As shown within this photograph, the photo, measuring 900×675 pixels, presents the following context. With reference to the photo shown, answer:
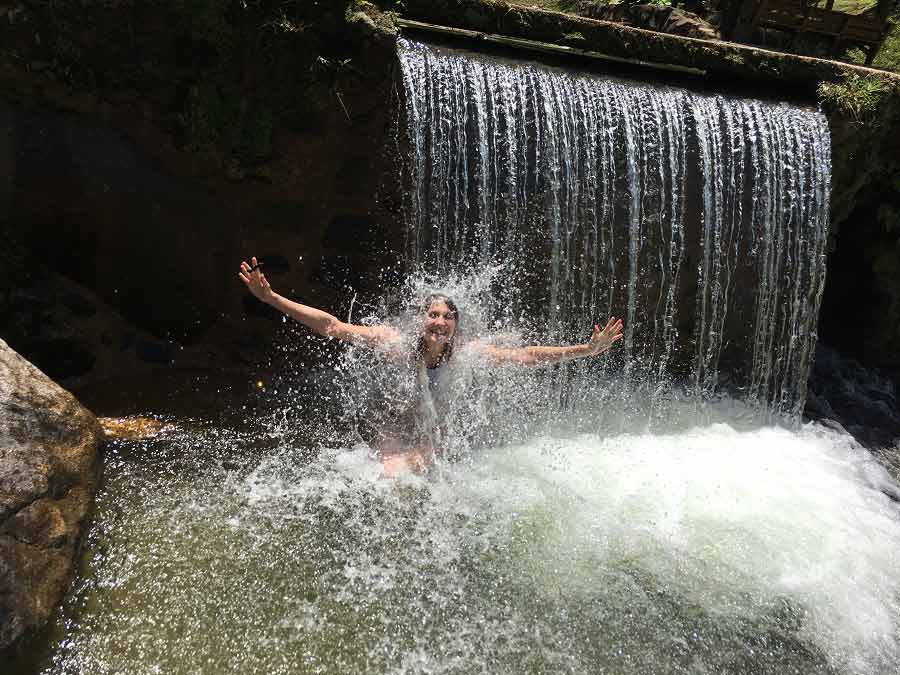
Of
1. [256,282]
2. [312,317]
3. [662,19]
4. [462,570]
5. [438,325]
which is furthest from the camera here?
[662,19]

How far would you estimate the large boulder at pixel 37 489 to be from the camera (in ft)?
8.81

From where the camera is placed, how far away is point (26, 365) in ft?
11.3

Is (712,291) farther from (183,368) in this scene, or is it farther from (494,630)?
(183,368)

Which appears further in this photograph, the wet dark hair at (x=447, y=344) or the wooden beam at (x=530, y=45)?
the wooden beam at (x=530, y=45)

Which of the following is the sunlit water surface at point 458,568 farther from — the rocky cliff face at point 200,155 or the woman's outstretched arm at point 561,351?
the rocky cliff face at point 200,155

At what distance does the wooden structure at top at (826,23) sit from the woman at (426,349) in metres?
6.99

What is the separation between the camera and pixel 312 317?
391 cm

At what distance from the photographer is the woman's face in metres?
4.17

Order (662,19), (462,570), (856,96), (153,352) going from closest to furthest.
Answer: (462,570) < (153,352) < (856,96) < (662,19)

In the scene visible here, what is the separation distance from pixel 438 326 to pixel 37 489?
2451 mm

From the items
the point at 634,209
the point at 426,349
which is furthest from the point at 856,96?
the point at 426,349

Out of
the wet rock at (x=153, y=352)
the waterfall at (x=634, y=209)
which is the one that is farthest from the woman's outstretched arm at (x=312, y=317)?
the wet rock at (x=153, y=352)

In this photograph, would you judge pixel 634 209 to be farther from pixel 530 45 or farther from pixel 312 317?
pixel 312 317

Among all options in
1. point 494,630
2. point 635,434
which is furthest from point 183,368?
point 635,434
